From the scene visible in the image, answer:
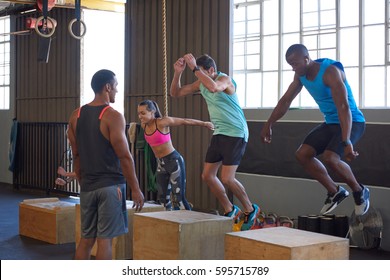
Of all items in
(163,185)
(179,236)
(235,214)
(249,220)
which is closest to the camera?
(179,236)

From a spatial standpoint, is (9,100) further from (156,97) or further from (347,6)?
(347,6)

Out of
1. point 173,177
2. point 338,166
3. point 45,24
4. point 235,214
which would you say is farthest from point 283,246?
point 45,24

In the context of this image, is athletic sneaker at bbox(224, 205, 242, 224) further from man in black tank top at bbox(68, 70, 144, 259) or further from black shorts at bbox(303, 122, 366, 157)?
man in black tank top at bbox(68, 70, 144, 259)

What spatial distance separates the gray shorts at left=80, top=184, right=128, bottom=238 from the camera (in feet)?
13.7

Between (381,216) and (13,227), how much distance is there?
4324 millimetres

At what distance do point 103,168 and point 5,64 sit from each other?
1026 cm

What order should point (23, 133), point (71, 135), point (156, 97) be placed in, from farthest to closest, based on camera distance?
1. point (23, 133)
2. point (156, 97)
3. point (71, 135)

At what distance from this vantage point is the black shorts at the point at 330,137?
491 centimetres

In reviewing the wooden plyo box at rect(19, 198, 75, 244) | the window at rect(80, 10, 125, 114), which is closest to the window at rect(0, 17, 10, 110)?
the window at rect(80, 10, 125, 114)

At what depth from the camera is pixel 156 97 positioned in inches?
392

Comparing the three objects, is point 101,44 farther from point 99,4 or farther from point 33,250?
point 33,250

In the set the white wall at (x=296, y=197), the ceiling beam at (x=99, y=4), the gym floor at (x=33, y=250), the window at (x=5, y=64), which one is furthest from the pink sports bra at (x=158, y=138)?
the window at (x=5, y=64)

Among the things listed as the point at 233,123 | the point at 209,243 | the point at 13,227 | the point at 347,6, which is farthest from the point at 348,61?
the point at 13,227

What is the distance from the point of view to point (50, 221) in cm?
668
